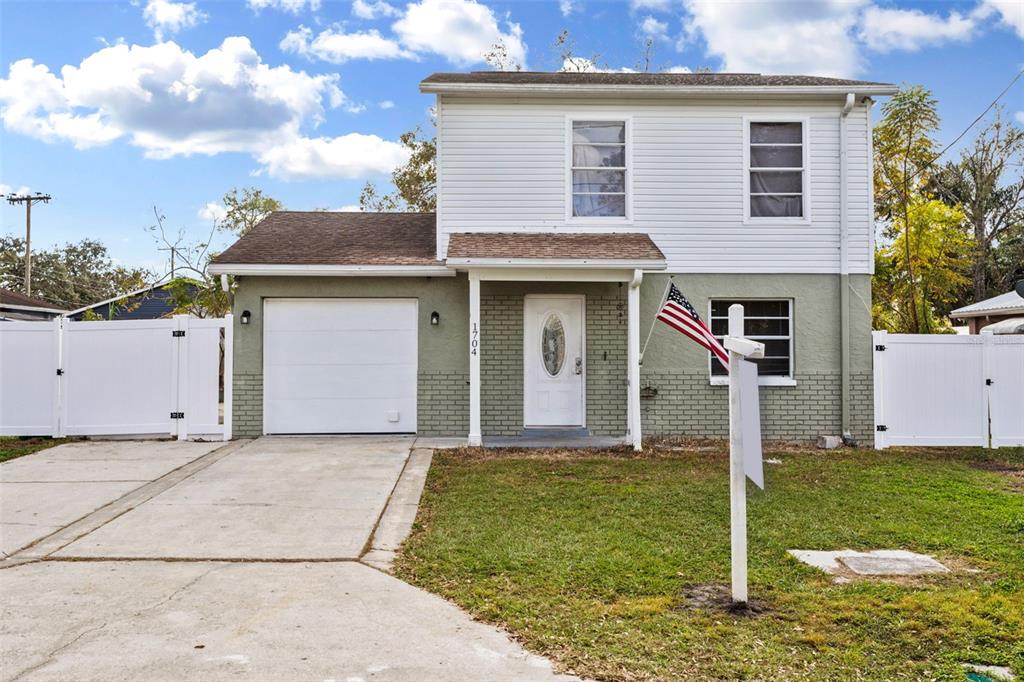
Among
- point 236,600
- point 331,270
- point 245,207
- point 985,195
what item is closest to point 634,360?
point 331,270

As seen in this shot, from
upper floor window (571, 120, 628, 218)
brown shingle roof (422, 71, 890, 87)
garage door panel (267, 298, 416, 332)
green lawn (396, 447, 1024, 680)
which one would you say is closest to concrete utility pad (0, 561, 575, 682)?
green lawn (396, 447, 1024, 680)

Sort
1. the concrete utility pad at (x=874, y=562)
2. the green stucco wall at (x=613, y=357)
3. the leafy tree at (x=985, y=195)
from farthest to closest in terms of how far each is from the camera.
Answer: the leafy tree at (x=985, y=195)
the green stucco wall at (x=613, y=357)
the concrete utility pad at (x=874, y=562)

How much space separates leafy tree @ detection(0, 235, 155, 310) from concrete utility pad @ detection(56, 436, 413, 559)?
3925 cm

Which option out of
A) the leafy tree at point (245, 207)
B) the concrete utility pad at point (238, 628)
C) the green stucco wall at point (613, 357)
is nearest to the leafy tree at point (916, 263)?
the green stucco wall at point (613, 357)

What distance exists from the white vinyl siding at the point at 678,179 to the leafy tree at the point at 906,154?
4852mm

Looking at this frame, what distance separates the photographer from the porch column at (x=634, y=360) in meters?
9.94

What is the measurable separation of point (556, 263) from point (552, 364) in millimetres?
1833

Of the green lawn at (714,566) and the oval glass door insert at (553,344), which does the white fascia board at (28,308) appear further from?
the green lawn at (714,566)

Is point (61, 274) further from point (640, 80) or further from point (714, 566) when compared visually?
point (714, 566)

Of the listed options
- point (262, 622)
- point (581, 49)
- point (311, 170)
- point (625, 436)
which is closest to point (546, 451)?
point (625, 436)

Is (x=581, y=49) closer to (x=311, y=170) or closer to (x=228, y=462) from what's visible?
(x=311, y=170)

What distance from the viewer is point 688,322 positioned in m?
4.69

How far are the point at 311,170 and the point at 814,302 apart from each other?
17819 mm

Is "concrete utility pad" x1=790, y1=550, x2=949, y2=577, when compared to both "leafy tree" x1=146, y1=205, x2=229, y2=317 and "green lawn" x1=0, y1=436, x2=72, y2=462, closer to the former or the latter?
"green lawn" x1=0, y1=436, x2=72, y2=462
